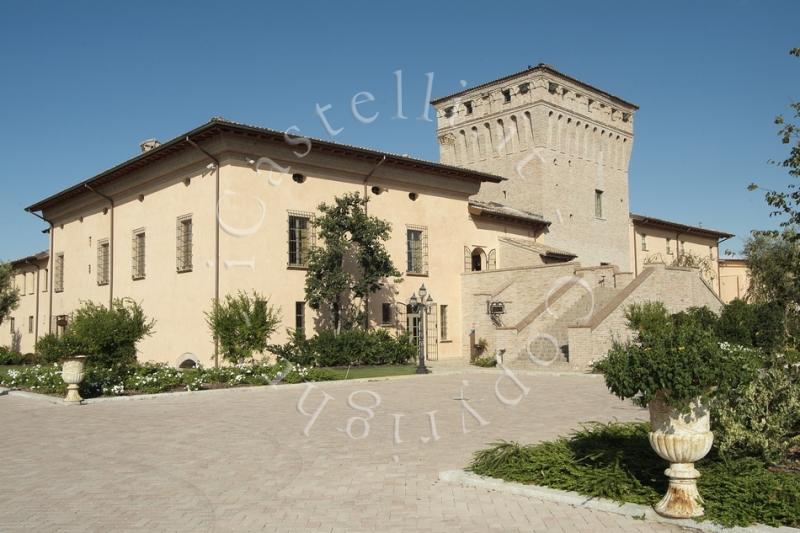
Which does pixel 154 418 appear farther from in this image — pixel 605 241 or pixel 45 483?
pixel 605 241

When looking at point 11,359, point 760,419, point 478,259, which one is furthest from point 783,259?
point 11,359

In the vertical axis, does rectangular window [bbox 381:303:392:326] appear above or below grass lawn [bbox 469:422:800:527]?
above

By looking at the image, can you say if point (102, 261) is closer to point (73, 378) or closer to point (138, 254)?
point (138, 254)

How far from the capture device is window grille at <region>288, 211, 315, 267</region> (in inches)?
1028

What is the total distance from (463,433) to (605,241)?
35583mm

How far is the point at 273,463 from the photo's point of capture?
9008 mm

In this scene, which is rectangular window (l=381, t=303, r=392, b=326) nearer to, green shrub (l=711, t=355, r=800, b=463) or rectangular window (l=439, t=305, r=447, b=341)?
rectangular window (l=439, t=305, r=447, b=341)

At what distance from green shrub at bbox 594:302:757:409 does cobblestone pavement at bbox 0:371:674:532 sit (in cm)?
118

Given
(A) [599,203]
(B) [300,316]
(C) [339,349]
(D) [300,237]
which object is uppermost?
(A) [599,203]

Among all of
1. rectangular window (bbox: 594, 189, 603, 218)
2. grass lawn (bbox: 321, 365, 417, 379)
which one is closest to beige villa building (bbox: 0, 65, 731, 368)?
rectangular window (bbox: 594, 189, 603, 218)

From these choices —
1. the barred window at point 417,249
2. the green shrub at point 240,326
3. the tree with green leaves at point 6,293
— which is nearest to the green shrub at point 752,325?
the barred window at point 417,249

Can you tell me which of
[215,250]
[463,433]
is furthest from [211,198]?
[463,433]

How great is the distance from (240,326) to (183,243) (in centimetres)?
561

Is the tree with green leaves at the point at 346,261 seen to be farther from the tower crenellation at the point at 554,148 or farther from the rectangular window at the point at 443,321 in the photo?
the tower crenellation at the point at 554,148
